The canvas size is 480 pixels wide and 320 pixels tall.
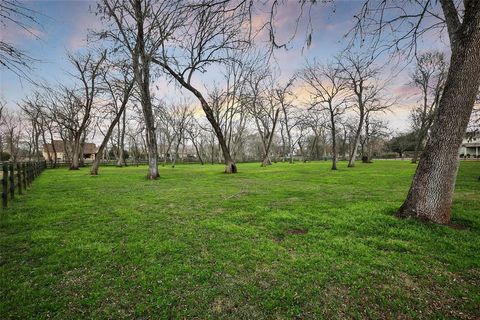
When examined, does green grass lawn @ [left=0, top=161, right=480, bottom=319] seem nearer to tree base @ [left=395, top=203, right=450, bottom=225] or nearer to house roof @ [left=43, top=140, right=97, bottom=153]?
tree base @ [left=395, top=203, right=450, bottom=225]

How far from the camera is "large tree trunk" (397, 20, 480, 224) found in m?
4.93

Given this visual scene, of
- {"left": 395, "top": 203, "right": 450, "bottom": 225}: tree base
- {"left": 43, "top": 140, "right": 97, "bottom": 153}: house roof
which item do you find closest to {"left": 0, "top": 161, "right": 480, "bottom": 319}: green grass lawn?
{"left": 395, "top": 203, "right": 450, "bottom": 225}: tree base

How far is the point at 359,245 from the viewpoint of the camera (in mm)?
4230

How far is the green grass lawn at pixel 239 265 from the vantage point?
8.75ft

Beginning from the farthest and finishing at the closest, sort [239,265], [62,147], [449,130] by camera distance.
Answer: [62,147] → [449,130] → [239,265]

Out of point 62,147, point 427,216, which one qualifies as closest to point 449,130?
point 427,216

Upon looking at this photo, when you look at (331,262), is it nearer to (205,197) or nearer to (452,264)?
(452,264)

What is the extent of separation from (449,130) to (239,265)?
16.5ft

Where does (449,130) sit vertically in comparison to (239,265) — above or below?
above

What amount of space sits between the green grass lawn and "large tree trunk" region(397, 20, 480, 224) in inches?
21.8

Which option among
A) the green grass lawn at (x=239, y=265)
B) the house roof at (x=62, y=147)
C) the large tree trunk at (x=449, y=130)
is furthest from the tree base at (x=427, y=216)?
the house roof at (x=62, y=147)

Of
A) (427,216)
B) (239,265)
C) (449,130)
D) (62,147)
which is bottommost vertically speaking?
(239,265)

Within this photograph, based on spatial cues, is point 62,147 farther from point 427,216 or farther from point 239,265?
point 427,216

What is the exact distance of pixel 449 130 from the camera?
5.04 meters
